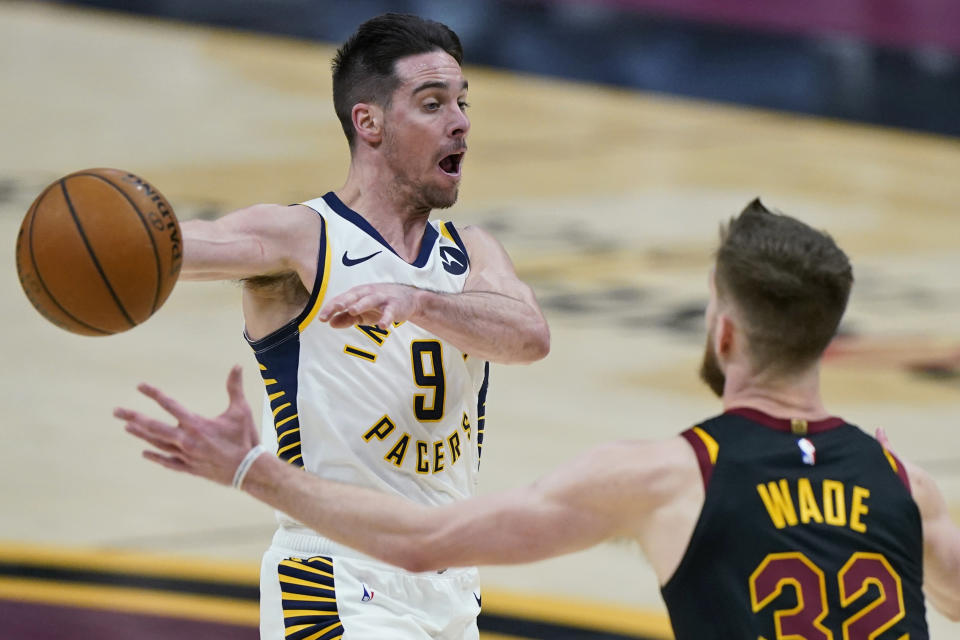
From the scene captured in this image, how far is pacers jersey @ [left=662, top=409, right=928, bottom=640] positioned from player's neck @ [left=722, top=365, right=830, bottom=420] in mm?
48

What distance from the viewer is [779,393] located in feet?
11.9

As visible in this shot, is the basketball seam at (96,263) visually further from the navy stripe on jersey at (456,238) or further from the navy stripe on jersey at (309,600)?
the navy stripe on jersey at (456,238)

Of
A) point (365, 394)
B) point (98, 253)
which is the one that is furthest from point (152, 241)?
point (365, 394)

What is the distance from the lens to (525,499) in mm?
3562

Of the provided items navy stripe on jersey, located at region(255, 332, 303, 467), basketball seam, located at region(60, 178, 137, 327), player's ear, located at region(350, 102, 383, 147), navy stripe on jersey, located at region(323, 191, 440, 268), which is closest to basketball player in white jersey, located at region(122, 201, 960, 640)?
basketball seam, located at region(60, 178, 137, 327)

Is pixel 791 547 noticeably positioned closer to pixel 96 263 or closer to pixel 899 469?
pixel 899 469

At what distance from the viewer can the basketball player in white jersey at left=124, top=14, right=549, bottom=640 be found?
483 cm

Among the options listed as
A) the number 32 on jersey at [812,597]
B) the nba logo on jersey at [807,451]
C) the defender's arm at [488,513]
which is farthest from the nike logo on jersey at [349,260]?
the number 32 on jersey at [812,597]

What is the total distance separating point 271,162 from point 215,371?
600cm

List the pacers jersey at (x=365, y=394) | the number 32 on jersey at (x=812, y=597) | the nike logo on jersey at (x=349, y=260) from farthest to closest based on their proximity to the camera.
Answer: the nike logo on jersey at (x=349, y=260) → the pacers jersey at (x=365, y=394) → the number 32 on jersey at (x=812, y=597)

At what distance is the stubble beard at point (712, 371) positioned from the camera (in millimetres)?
3773

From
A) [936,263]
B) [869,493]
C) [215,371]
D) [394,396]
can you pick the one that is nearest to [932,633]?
[394,396]

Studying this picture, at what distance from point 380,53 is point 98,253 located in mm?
1333

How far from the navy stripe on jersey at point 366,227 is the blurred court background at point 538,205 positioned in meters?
2.49
